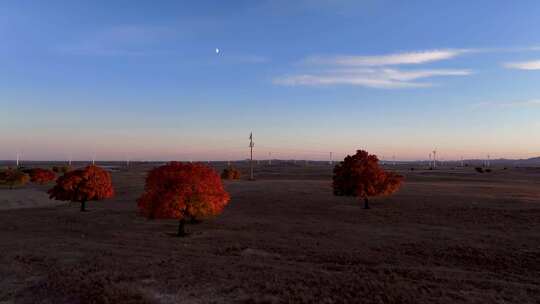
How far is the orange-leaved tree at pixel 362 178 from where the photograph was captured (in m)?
52.3

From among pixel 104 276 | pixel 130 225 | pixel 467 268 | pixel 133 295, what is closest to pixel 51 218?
pixel 130 225

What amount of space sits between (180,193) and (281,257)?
38.9 ft

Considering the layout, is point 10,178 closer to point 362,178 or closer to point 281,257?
point 362,178

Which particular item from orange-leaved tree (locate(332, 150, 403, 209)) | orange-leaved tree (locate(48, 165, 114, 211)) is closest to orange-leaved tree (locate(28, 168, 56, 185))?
orange-leaved tree (locate(48, 165, 114, 211))

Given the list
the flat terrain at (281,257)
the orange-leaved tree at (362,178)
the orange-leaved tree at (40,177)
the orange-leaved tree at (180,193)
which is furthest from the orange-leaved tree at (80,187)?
the orange-leaved tree at (40,177)

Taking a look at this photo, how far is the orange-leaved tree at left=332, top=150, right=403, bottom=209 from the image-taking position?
52281mm

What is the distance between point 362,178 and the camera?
2067 inches

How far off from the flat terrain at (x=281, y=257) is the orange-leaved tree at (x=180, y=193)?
6.39 ft

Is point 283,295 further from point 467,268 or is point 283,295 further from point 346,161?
point 346,161

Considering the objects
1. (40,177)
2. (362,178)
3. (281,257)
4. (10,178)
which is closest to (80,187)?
(362,178)

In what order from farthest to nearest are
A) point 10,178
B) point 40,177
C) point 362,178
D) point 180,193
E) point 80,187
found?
point 40,177 < point 10,178 < point 362,178 < point 80,187 < point 180,193

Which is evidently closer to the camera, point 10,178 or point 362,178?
point 362,178

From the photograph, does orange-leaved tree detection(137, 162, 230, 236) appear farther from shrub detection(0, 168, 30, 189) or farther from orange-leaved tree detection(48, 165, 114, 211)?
shrub detection(0, 168, 30, 189)

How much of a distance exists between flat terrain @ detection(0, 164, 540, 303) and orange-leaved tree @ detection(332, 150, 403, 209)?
421cm
